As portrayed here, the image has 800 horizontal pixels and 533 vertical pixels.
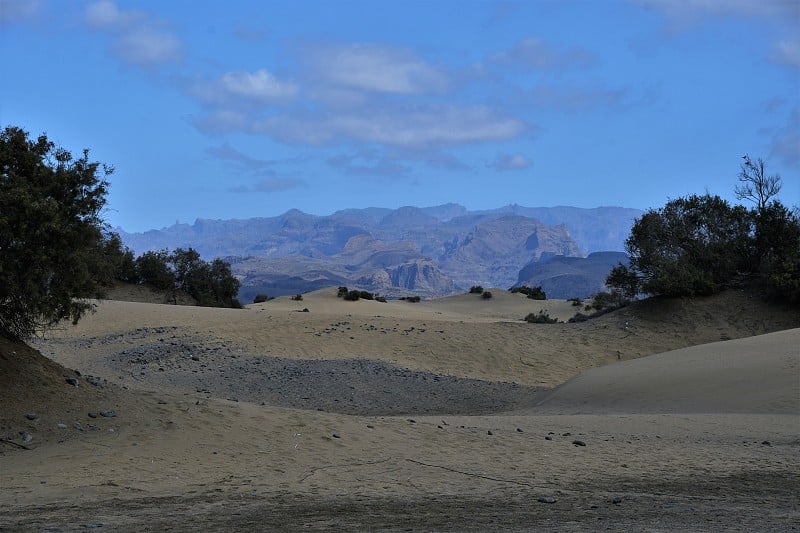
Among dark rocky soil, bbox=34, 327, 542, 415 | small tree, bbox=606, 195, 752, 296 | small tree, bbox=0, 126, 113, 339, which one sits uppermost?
small tree, bbox=606, 195, 752, 296

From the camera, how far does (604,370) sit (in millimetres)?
21500

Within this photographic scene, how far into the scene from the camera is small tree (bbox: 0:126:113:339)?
10.7 meters

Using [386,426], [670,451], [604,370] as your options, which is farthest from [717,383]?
[386,426]

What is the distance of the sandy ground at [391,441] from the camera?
8.05m

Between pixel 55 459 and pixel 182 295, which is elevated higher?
pixel 182 295

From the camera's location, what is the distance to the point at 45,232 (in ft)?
35.6

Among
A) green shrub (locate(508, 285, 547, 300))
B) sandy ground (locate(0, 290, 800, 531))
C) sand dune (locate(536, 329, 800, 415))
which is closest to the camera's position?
sandy ground (locate(0, 290, 800, 531))

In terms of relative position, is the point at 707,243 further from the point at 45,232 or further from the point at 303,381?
the point at 45,232

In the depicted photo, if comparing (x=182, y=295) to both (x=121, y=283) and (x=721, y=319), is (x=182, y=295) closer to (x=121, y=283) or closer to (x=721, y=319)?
(x=121, y=283)

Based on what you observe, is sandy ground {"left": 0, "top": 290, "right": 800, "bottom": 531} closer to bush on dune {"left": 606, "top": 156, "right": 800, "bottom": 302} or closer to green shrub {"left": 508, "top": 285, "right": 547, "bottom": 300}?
bush on dune {"left": 606, "top": 156, "right": 800, "bottom": 302}

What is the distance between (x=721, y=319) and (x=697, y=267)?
9.58 ft

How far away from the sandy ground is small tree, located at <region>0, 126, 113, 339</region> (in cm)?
145

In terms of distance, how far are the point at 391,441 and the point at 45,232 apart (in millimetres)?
5878

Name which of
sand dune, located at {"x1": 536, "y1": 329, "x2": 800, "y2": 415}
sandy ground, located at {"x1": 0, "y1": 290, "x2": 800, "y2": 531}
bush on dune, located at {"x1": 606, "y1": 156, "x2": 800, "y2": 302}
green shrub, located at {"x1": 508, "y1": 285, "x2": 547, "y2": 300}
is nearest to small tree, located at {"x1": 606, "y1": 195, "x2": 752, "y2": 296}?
bush on dune, located at {"x1": 606, "y1": 156, "x2": 800, "y2": 302}
